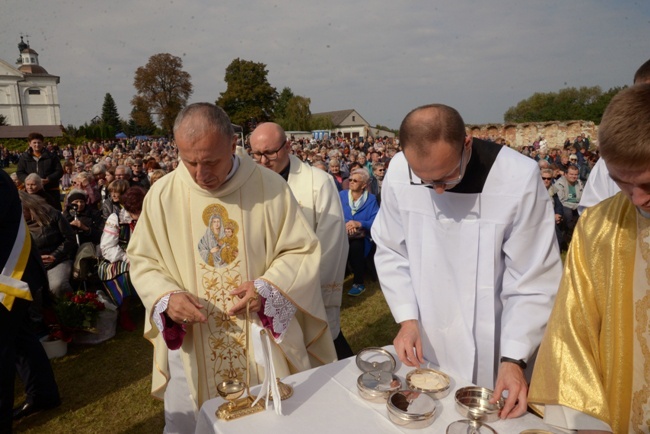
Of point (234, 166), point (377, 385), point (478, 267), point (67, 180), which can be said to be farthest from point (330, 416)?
point (67, 180)

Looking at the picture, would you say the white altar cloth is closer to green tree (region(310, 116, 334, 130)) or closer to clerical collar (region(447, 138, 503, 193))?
clerical collar (region(447, 138, 503, 193))

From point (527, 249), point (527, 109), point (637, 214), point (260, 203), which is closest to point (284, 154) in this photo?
point (260, 203)

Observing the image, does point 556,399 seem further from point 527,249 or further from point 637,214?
point 527,249

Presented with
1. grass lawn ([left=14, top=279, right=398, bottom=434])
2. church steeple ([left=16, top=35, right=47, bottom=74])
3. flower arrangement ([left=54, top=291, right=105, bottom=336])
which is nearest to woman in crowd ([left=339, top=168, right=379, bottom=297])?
grass lawn ([left=14, top=279, right=398, bottom=434])

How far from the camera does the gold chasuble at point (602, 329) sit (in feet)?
4.65

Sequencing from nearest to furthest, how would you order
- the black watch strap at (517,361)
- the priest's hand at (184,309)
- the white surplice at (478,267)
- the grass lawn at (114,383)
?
the black watch strap at (517,361)
the white surplice at (478,267)
the priest's hand at (184,309)
the grass lawn at (114,383)

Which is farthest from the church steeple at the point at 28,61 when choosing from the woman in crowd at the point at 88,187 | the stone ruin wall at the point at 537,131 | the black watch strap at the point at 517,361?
the black watch strap at the point at 517,361

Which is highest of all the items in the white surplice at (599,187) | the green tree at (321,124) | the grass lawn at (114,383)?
the green tree at (321,124)

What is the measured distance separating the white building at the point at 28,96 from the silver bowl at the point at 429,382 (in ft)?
268

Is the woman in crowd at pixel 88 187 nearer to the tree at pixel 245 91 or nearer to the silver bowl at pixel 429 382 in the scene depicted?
the silver bowl at pixel 429 382

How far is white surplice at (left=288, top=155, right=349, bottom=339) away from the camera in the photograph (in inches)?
142

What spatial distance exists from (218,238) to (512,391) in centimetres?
171

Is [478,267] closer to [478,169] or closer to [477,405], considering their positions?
[478,169]

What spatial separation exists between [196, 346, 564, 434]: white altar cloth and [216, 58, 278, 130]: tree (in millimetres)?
51984
